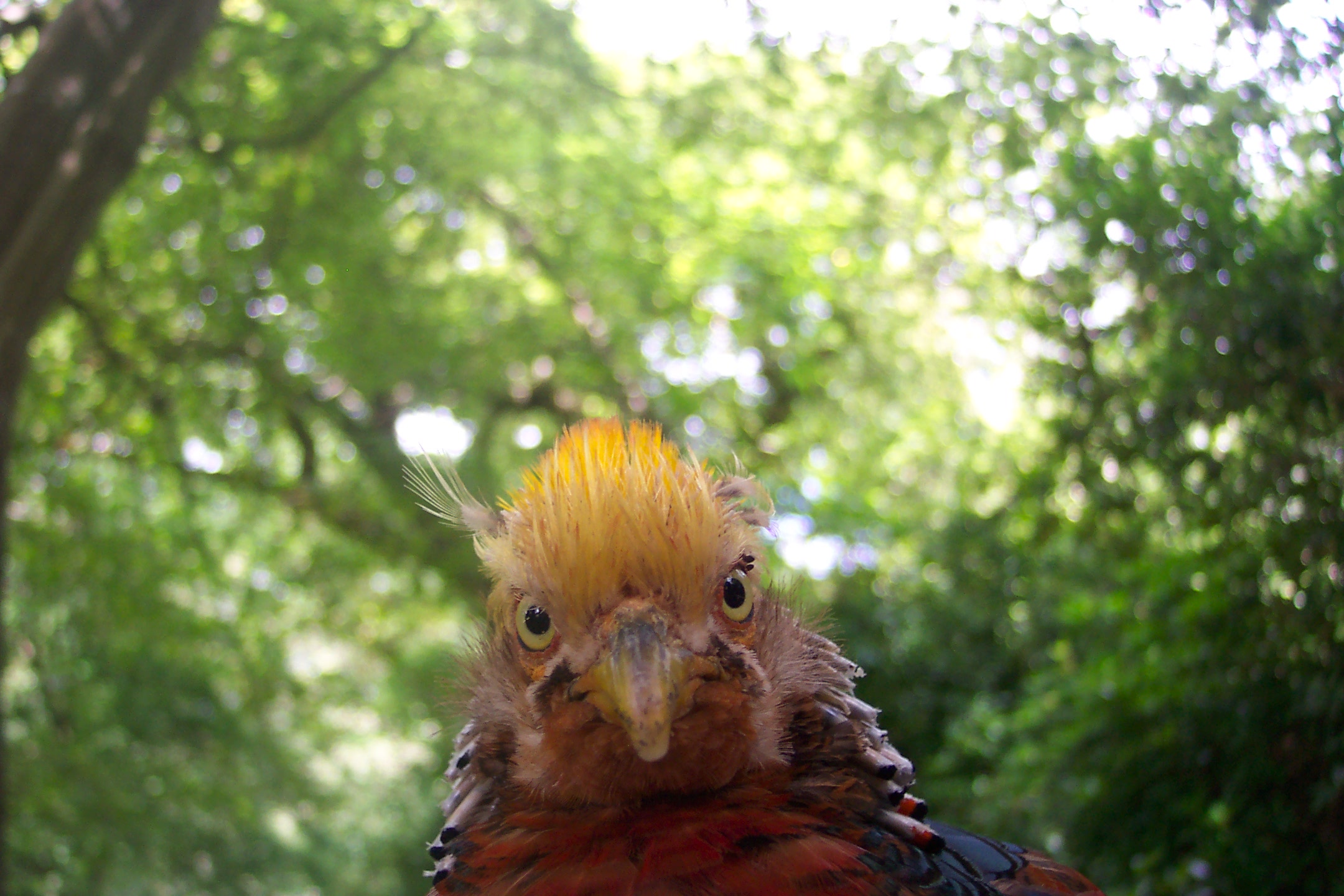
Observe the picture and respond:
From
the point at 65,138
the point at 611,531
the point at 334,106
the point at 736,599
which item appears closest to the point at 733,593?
the point at 736,599

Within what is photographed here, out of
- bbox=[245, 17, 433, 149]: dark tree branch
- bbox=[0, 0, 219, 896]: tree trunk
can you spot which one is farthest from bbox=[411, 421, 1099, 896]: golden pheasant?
bbox=[245, 17, 433, 149]: dark tree branch

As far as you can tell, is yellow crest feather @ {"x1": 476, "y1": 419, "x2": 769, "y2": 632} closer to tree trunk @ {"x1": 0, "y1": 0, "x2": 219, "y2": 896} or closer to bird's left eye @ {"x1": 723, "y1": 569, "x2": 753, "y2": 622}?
bird's left eye @ {"x1": 723, "y1": 569, "x2": 753, "y2": 622}

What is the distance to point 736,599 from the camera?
1.56 metres

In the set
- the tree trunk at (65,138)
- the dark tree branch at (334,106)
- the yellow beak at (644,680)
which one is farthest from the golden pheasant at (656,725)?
the dark tree branch at (334,106)

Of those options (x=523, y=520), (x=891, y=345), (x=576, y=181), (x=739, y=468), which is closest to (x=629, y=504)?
(x=523, y=520)

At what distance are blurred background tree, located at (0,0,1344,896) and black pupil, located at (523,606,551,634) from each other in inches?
16.3

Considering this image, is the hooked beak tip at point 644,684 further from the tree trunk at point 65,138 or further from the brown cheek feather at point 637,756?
the tree trunk at point 65,138

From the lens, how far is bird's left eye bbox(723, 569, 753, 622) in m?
1.55

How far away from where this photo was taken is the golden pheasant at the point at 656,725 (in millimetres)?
1389

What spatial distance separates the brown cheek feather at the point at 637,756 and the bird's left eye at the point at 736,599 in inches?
5.5

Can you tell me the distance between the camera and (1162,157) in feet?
11.2

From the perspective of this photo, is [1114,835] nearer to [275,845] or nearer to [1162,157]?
[1162,157]

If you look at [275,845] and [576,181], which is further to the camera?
[275,845]

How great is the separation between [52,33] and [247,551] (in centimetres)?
774
